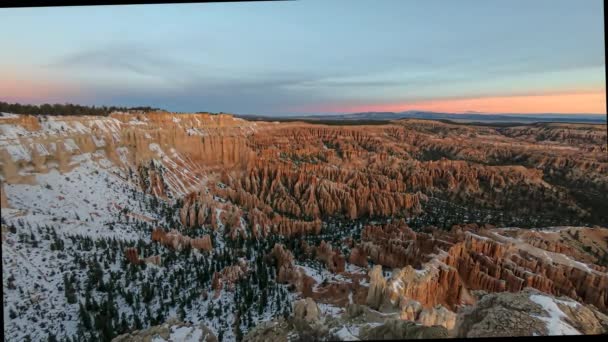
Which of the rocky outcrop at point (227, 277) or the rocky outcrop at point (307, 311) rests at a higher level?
the rocky outcrop at point (307, 311)

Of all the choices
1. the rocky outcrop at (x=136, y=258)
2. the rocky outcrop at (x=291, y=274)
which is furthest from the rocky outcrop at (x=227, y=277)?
the rocky outcrop at (x=136, y=258)

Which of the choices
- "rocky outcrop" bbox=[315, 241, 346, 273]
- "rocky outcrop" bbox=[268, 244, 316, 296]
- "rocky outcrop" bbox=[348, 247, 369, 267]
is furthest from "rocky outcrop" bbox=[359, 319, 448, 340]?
"rocky outcrop" bbox=[348, 247, 369, 267]

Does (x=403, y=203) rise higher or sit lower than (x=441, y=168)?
lower

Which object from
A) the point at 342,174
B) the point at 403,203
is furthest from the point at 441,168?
the point at 342,174

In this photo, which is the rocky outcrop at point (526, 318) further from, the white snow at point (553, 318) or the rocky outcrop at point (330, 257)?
the rocky outcrop at point (330, 257)

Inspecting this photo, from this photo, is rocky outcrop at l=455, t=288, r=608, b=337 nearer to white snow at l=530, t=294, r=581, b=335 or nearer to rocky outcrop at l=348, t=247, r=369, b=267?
white snow at l=530, t=294, r=581, b=335

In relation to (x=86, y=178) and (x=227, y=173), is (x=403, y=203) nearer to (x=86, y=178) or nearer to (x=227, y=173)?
(x=227, y=173)

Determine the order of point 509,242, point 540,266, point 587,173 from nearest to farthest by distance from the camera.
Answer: point 540,266 < point 509,242 < point 587,173

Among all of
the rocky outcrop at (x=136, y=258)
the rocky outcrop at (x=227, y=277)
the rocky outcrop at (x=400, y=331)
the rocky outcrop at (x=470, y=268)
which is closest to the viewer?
the rocky outcrop at (x=400, y=331)
